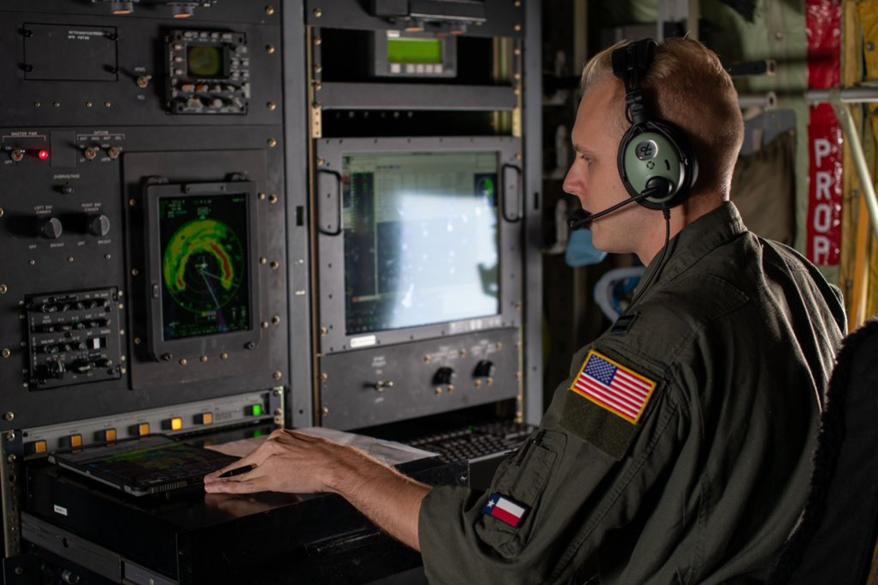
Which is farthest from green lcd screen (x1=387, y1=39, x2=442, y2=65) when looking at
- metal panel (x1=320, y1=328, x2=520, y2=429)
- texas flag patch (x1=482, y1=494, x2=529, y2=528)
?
texas flag patch (x1=482, y1=494, x2=529, y2=528)

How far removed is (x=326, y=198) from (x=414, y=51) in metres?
0.53

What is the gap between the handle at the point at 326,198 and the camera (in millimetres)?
3189

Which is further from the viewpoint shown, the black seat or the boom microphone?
the boom microphone

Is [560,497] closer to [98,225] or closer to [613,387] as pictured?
Result: [613,387]

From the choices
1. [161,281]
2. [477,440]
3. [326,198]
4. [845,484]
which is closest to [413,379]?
[477,440]

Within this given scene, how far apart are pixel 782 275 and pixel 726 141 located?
0.84 feet

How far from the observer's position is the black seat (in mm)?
1656

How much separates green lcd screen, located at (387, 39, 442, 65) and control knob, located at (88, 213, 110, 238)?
3.19ft

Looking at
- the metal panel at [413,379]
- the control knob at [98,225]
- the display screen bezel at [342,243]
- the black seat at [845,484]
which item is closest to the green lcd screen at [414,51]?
the display screen bezel at [342,243]

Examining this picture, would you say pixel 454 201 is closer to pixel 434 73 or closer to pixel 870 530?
pixel 434 73

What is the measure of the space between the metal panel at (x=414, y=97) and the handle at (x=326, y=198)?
18 cm

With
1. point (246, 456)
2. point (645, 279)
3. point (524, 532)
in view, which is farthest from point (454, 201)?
point (524, 532)

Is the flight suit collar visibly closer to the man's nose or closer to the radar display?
the man's nose

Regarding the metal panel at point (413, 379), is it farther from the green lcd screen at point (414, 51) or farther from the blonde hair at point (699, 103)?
the blonde hair at point (699, 103)
